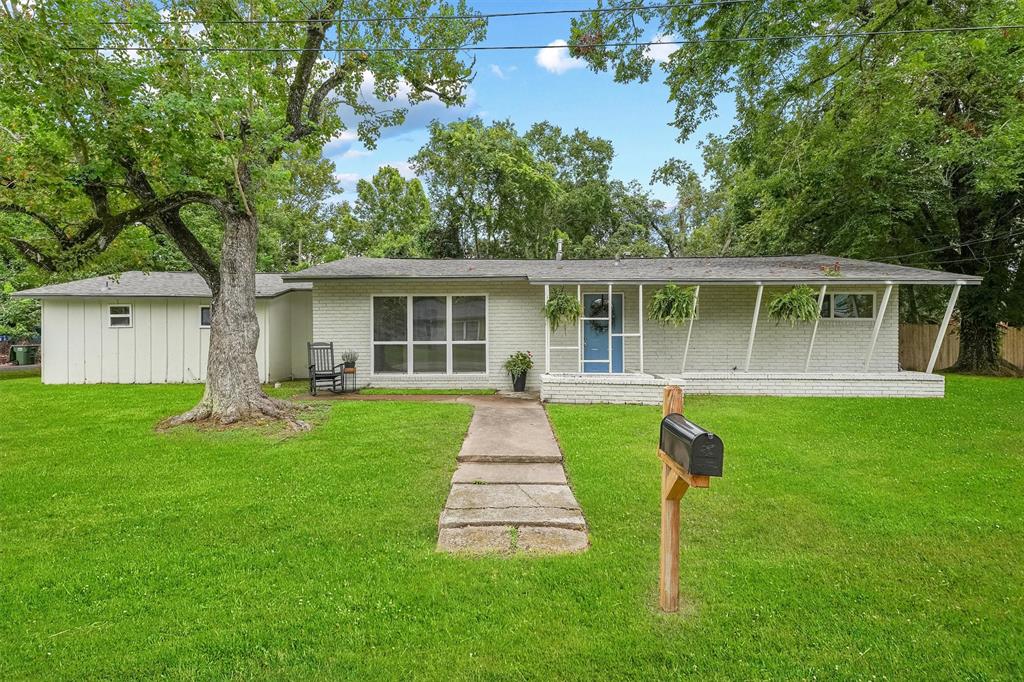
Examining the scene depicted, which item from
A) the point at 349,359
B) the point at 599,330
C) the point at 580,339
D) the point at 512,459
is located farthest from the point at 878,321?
the point at 349,359

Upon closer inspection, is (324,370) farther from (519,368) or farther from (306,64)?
(306,64)

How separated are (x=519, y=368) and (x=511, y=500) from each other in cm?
609

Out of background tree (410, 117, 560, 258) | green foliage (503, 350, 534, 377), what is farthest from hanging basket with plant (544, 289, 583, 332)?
background tree (410, 117, 560, 258)

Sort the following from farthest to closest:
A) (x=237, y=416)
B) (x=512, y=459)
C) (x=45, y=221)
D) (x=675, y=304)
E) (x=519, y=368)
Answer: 1. (x=519, y=368)
2. (x=675, y=304)
3. (x=237, y=416)
4. (x=45, y=221)
5. (x=512, y=459)

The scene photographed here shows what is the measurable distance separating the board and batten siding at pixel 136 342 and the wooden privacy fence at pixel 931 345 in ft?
59.7

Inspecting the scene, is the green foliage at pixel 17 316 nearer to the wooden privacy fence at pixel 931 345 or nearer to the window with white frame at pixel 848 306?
the window with white frame at pixel 848 306

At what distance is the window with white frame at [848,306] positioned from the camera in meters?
10.6

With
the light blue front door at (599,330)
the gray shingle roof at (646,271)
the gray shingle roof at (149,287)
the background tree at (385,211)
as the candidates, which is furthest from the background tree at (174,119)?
the background tree at (385,211)

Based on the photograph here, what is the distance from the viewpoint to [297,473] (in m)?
4.95

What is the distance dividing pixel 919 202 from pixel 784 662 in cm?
1537

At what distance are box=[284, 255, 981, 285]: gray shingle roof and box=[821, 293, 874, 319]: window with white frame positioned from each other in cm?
67

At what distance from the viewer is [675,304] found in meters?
9.28

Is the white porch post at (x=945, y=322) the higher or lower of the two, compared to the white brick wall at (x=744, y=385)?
higher

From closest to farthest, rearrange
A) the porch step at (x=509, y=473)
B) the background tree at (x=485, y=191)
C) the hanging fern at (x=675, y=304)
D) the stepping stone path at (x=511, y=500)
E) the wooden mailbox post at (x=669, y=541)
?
1. the wooden mailbox post at (x=669, y=541)
2. the stepping stone path at (x=511, y=500)
3. the porch step at (x=509, y=473)
4. the hanging fern at (x=675, y=304)
5. the background tree at (x=485, y=191)
